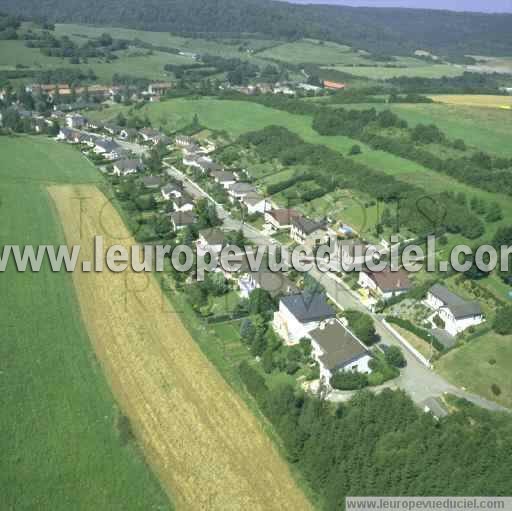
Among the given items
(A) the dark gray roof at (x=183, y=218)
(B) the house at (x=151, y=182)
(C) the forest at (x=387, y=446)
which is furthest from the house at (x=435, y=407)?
(B) the house at (x=151, y=182)

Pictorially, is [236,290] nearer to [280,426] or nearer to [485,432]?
[280,426]

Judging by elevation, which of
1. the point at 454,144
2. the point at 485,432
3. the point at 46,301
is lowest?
the point at 46,301

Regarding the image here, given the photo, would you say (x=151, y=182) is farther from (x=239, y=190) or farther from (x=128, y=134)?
(x=128, y=134)

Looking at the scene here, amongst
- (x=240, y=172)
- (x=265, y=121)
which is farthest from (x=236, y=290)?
(x=265, y=121)

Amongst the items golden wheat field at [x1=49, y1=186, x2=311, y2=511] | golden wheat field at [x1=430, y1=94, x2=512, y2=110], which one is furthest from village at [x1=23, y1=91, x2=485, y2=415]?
golden wheat field at [x1=430, y1=94, x2=512, y2=110]

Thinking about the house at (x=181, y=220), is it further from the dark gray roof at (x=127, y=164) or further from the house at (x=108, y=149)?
the house at (x=108, y=149)

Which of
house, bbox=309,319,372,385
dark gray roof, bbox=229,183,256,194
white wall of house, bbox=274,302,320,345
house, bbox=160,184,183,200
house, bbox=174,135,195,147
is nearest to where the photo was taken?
house, bbox=309,319,372,385

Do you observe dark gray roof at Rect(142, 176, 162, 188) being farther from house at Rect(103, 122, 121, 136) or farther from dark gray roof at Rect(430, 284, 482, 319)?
dark gray roof at Rect(430, 284, 482, 319)
